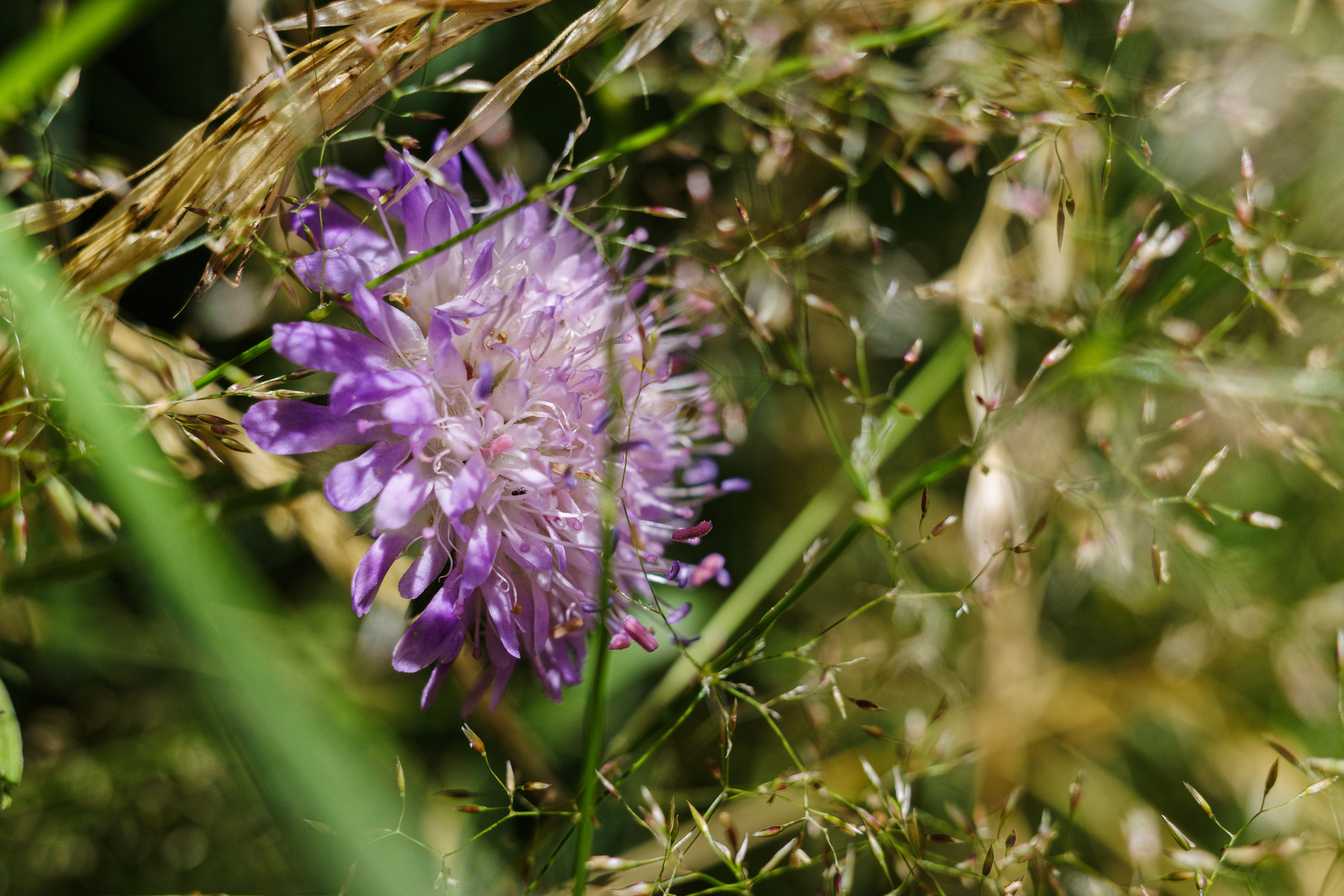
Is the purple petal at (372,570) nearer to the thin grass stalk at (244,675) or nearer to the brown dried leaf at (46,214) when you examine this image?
the thin grass stalk at (244,675)

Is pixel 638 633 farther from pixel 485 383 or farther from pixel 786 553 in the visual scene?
pixel 786 553

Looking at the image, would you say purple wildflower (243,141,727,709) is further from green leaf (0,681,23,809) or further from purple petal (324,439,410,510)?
green leaf (0,681,23,809)

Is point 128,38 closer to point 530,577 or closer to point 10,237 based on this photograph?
point 10,237

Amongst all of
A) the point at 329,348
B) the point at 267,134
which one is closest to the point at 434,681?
the point at 329,348

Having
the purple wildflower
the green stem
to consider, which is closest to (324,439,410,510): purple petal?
the purple wildflower

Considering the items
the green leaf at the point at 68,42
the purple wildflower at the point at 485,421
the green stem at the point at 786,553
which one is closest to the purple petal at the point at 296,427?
the purple wildflower at the point at 485,421

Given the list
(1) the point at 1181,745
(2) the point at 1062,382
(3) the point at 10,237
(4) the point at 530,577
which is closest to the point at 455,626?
(4) the point at 530,577

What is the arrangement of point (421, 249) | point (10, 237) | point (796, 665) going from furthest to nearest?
point (796, 665)
point (421, 249)
point (10, 237)

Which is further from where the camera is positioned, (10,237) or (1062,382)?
(1062,382)
